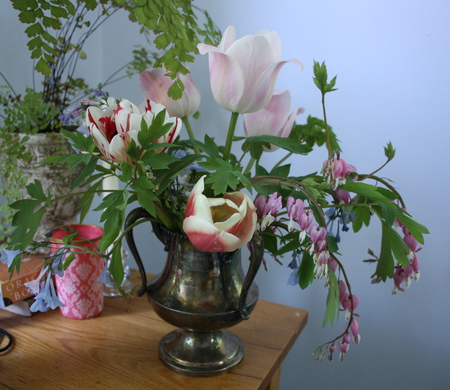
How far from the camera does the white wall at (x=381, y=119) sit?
96 centimetres

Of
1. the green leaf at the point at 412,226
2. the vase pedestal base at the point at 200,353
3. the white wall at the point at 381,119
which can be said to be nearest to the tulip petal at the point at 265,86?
the green leaf at the point at 412,226

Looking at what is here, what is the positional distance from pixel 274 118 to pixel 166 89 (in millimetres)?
160

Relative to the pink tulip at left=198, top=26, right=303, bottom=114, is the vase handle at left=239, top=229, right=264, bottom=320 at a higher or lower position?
lower

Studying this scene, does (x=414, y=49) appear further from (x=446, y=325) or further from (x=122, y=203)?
(x=122, y=203)

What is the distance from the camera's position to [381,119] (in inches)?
40.0

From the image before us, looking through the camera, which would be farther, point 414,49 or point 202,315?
point 414,49

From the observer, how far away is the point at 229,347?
0.70 m

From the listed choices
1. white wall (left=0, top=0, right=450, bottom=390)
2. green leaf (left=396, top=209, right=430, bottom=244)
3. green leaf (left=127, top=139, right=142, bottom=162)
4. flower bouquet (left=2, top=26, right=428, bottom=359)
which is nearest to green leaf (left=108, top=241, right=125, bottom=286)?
flower bouquet (left=2, top=26, right=428, bottom=359)

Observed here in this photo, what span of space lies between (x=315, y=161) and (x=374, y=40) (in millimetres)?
287

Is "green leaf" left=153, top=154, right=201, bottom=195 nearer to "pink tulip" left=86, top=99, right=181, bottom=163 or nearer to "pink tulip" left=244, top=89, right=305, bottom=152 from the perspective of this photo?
"pink tulip" left=86, top=99, right=181, bottom=163

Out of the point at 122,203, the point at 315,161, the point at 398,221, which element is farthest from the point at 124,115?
the point at 315,161

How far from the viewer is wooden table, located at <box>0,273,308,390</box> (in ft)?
Result: 2.12

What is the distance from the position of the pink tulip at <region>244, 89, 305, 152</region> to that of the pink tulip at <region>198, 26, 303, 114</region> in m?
0.06

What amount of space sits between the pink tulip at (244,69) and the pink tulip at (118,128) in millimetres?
81
